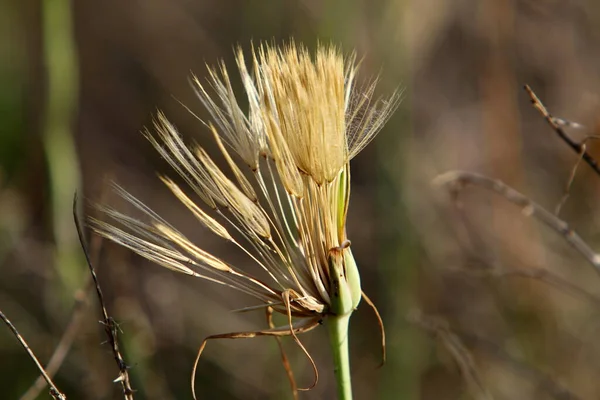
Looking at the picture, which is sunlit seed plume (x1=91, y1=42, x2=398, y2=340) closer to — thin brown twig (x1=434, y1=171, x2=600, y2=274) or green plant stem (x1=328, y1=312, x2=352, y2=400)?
green plant stem (x1=328, y1=312, x2=352, y2=400)

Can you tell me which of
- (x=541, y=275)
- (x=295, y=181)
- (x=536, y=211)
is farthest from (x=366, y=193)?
(x=295, y=181)

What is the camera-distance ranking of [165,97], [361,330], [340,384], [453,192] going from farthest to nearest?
1. [165,97]
2. [361,330]
3. [453,192]
4. [340,384]

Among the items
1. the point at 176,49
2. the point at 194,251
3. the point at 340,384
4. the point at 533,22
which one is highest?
the point at 176,49

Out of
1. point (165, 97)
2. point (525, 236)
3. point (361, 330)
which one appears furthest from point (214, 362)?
point (165, 97)

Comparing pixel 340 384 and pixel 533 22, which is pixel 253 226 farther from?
pixel 533 22

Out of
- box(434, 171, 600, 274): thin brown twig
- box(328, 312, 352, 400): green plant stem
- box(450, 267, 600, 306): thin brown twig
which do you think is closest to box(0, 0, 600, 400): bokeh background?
box(450, 267, 600, 306): thin brown twig

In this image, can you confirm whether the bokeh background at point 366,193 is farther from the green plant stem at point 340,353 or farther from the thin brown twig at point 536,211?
the green plant stem at point 340,353
